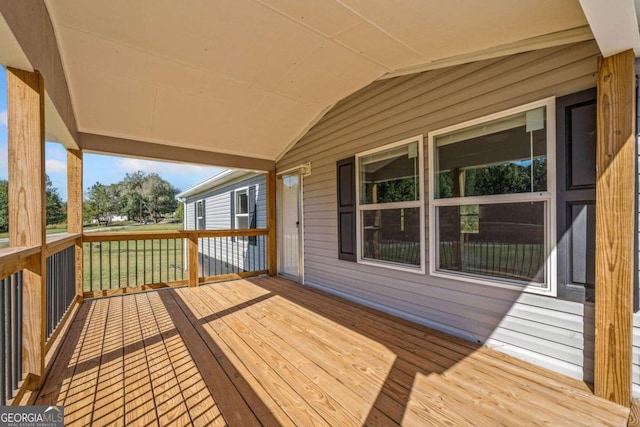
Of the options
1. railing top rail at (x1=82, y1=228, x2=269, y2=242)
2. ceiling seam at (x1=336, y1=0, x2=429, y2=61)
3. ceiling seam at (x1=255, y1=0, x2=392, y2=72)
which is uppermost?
ceiling seam at (x1=255, y1=0, x2=392, y2=72)

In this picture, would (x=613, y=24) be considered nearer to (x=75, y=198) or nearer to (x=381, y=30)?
(x=381, y=30)

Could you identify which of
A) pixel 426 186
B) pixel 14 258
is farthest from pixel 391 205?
pixel 14 258

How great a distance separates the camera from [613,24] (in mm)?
1520

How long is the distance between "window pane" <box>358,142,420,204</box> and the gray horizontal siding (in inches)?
6.5

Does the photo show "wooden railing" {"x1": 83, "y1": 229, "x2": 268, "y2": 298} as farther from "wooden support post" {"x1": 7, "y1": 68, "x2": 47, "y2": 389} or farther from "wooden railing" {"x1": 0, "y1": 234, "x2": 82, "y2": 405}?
"wooden support post" {"x1": 7, "y1": 68, "x2": 47, "y2": 389}

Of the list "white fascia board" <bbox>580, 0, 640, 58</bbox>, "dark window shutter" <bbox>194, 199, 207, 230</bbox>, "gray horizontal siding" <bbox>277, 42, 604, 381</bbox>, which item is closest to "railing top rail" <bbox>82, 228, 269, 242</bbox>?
"gray horizontal siding" <bbox>277, 42, 604, 381</bbox>

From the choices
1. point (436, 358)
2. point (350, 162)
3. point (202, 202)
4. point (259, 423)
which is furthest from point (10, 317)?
point (202, 202)

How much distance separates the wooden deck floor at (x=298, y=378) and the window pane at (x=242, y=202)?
443cm

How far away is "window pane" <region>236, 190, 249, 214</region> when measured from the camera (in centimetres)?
743

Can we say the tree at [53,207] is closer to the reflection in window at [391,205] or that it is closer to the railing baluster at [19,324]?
the railing baluster at [19,324]

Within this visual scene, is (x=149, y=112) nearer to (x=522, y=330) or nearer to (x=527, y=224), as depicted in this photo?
(x=527, y=224)

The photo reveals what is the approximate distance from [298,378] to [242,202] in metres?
6.11

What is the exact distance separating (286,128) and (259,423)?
4.03 metres

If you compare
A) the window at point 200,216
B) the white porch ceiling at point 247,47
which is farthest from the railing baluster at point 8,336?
the window at point 200,216
